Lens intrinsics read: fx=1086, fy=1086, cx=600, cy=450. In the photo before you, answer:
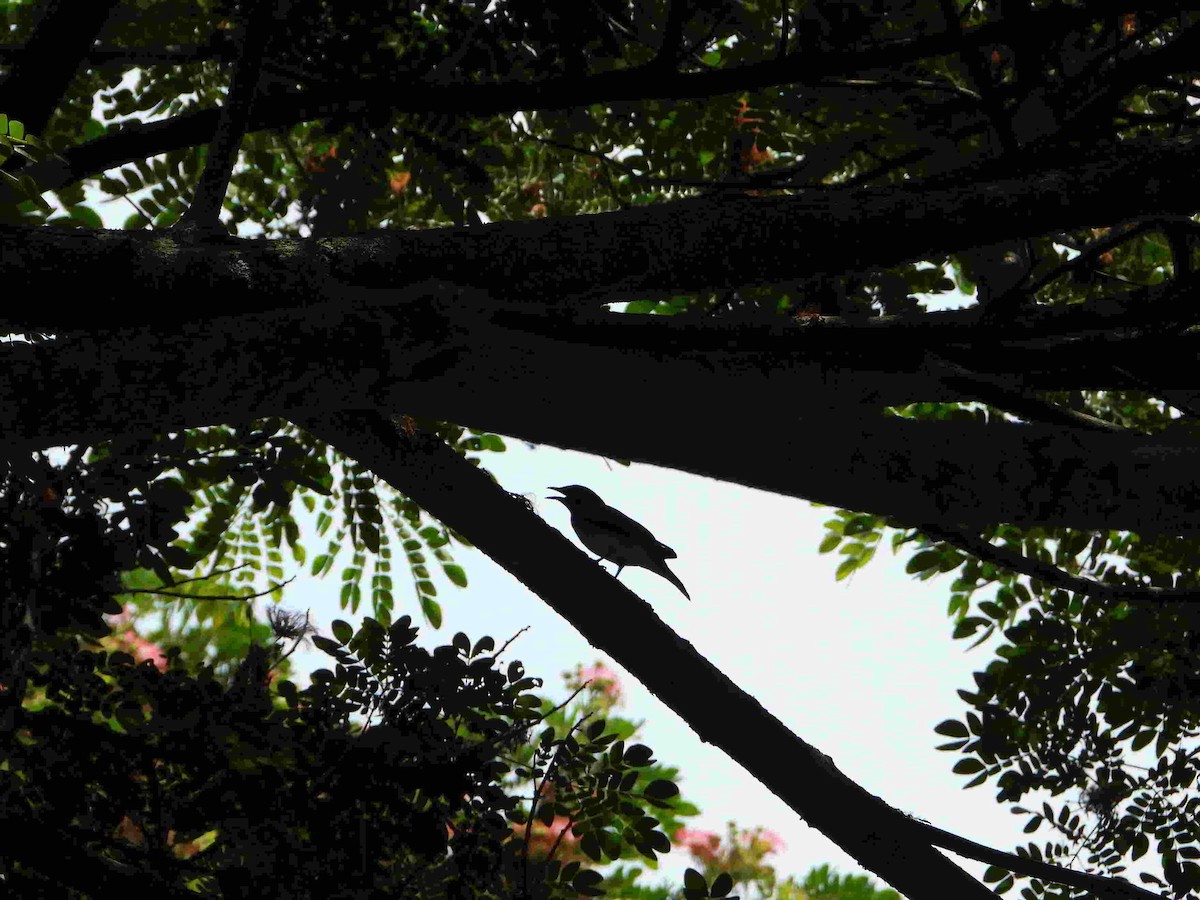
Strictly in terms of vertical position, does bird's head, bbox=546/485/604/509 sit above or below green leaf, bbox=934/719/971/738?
above

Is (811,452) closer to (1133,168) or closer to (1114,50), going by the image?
(1133,168)

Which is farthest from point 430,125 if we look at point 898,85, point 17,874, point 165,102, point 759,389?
point 17,874

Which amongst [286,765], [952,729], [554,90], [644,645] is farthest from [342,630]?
[952,729]

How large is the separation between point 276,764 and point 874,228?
214cm

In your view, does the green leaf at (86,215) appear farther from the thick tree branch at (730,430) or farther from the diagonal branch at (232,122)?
the thick tree branch at (730,430)

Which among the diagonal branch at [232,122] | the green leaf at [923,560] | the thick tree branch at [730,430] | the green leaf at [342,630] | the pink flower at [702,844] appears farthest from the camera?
the pink flower at [702,844]

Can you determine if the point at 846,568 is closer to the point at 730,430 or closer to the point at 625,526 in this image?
the point at 625,526

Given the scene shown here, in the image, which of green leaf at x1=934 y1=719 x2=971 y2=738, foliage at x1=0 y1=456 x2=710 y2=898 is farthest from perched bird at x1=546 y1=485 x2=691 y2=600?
green leaf at x1=934 y1=719 x2=971 y2=738

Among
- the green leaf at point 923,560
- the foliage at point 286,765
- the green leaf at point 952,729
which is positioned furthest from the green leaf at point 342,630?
the green leaf at point 923,560

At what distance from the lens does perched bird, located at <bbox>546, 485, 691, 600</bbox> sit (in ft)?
11.6

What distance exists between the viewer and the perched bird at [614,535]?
352 centimetres

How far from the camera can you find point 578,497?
3.72 m

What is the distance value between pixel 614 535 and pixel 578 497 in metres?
0.21

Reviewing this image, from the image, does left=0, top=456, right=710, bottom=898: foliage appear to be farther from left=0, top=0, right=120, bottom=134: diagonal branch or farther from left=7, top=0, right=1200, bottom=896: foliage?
left=0, top=0, right=120, bottom=134: diagonal branch
